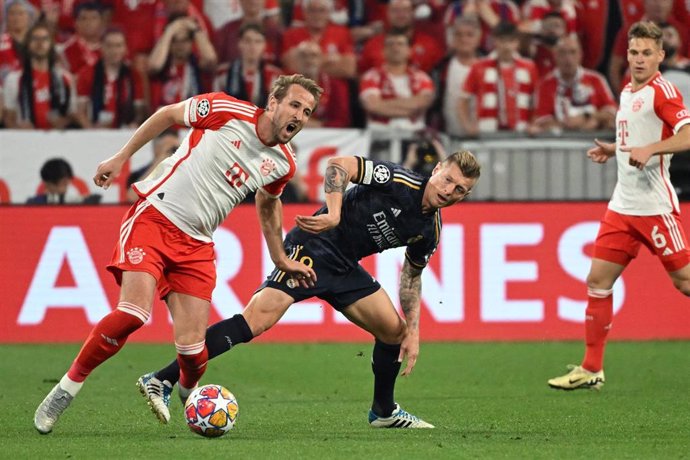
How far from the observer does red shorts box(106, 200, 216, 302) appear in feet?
21.9

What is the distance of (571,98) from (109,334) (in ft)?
28.6

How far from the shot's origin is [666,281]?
39.6ft

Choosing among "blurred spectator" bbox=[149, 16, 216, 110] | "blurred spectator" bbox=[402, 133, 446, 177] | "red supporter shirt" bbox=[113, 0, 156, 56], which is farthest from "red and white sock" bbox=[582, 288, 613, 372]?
"red supporter shirt" bbox=[113, 0, 156, 56]

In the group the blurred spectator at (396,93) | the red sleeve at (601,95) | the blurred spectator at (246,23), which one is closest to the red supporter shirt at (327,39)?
the blurred spectator at (246,23)

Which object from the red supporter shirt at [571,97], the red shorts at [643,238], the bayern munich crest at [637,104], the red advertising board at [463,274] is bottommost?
the red advertising board at [463,274]

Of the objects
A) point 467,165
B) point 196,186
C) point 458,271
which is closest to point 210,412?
point 196,186

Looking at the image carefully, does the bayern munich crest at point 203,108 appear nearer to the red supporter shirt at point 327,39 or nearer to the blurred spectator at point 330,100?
the blurred spectator at point 330,100

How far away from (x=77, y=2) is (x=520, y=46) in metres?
5.30

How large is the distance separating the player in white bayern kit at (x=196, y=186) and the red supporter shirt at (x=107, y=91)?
715cm

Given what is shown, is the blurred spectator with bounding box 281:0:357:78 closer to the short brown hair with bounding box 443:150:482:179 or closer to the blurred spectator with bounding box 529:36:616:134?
the blurred spectator with bounding box 529:36:616:134

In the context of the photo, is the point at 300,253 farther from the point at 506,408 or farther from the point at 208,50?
the point at 208,50

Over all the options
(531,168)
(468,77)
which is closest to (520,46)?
→ (468,77)

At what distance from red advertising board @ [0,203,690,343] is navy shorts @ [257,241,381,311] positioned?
4597 millimetres

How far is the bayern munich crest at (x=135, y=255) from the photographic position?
6.63 m
